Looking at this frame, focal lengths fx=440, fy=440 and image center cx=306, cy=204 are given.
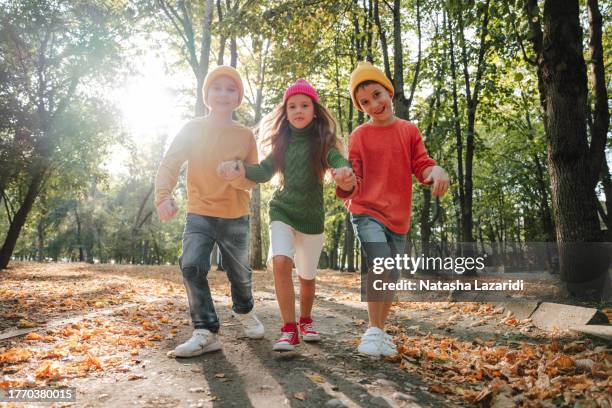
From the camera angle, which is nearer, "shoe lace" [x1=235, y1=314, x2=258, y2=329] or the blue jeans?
the blue jeans

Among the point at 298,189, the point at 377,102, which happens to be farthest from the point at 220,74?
the point at 377,102

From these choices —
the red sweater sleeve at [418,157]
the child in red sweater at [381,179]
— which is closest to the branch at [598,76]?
the red sweater sleeve at [418,157]

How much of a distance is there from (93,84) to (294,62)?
34.7 ft

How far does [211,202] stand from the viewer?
4.01 metres

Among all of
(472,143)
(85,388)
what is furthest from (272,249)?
(472,143)

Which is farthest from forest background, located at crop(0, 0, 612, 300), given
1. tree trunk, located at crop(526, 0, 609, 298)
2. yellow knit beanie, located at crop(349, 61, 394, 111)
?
yellow knit beanie, located at crop(349, 61, 394, 111)

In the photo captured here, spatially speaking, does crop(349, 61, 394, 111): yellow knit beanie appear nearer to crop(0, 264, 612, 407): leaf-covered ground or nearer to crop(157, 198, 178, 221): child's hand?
crop(157, 198, 178, 221): child's hand

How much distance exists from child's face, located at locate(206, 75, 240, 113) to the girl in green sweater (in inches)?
18.4

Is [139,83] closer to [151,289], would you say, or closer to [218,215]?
[151,289]

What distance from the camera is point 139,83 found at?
1709cm

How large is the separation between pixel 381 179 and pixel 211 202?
1.55 m

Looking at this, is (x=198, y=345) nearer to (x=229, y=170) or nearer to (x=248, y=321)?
(x=248, y=321)

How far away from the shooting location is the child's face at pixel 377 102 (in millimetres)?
4051

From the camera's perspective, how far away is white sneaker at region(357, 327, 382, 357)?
11.8ft
